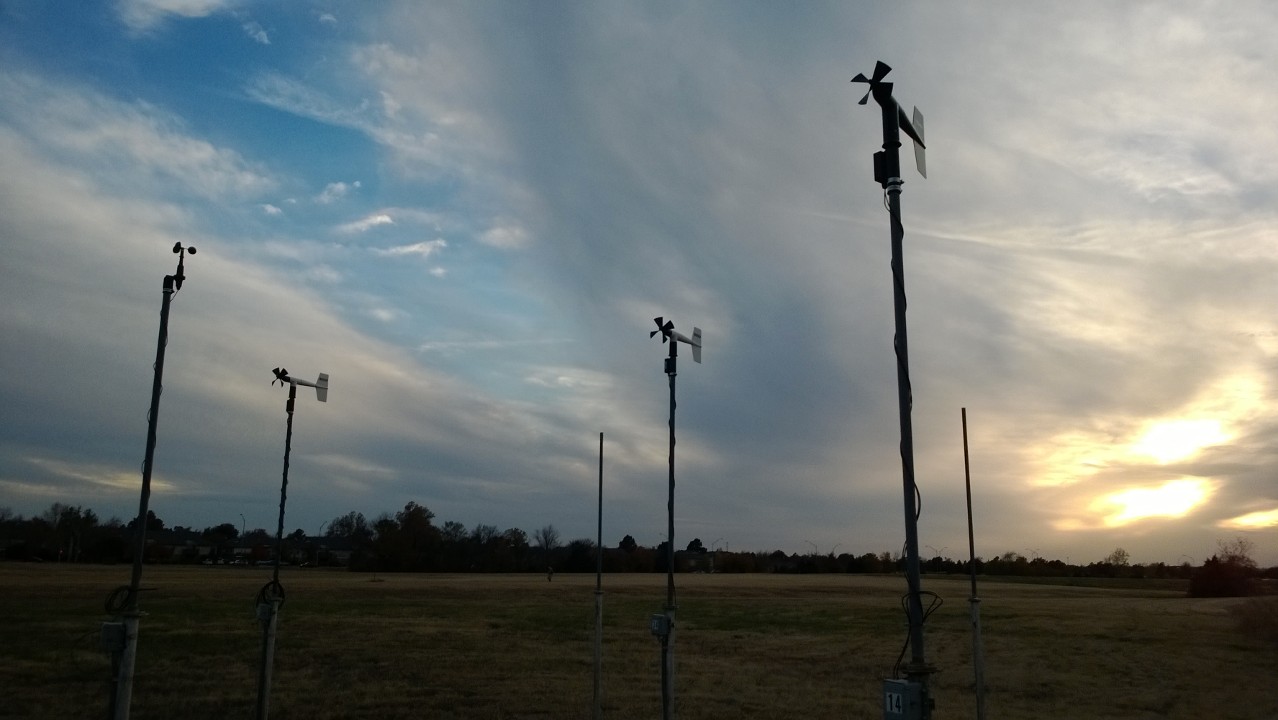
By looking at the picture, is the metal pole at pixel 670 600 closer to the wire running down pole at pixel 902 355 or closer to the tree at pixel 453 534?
the wire running down pole at pixel 902 355

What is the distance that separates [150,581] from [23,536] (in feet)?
Result: 270

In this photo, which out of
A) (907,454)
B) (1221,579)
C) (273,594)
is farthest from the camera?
(1221,579)

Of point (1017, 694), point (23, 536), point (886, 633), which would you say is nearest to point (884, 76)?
point (1017, 694)

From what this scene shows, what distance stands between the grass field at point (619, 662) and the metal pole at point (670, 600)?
6176 mm

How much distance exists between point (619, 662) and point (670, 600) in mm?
17614

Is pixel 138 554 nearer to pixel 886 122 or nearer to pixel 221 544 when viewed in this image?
pixel 886 122

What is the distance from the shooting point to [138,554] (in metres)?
14.5

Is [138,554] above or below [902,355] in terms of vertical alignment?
below

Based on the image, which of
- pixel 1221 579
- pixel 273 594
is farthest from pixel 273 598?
pixel 1221 579

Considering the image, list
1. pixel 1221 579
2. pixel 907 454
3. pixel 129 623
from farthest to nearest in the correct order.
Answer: pixel 1221 579, pixel 129 623, pixel 907 454

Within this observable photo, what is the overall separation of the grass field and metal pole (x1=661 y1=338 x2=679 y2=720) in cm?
618

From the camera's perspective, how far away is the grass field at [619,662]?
76.4 ft

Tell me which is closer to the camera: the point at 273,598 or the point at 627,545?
the point at 273,598

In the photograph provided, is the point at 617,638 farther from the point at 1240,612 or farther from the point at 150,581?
the point at 150,581
